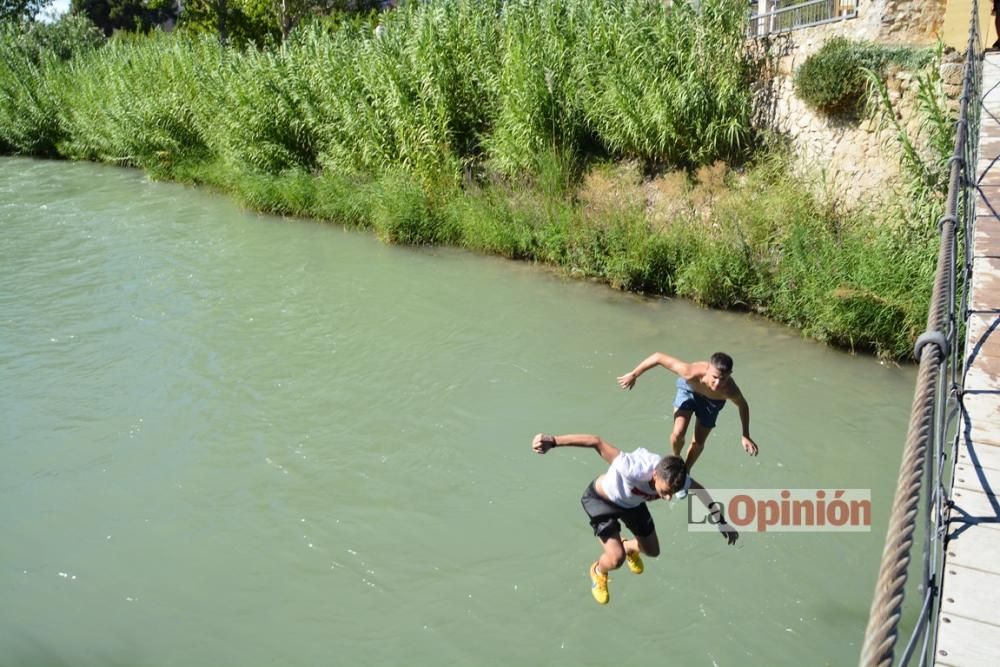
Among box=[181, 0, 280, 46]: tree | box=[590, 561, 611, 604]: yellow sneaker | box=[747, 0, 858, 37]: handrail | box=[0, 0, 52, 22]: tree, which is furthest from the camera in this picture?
box=[0, 0, 52, 22]: tree

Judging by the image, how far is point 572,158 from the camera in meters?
14.4

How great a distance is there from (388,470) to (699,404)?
10.1ft

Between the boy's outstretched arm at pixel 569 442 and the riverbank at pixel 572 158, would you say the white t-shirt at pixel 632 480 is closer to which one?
the boy's outstretched arm at pixel 569 442

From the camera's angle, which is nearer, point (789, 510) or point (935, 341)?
point (935, 341)

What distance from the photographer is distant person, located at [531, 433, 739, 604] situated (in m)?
5.41

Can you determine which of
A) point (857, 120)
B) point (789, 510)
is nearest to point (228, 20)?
point (857, 120)

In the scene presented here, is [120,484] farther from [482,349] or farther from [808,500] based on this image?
[808,500]

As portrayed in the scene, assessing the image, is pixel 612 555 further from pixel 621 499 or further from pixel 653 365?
pixel 653 365

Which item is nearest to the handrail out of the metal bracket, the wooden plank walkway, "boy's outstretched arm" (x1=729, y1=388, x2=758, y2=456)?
the wooden plank walkway

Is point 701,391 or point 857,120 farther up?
point 857,120

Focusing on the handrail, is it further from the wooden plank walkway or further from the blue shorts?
the blue shorts

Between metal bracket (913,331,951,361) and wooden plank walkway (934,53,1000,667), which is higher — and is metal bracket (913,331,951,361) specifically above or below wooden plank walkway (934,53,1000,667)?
above

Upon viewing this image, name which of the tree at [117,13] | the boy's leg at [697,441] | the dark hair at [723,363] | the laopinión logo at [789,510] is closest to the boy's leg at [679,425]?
the boy's leg at [697,441]

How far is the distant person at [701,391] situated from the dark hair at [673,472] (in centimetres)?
125
